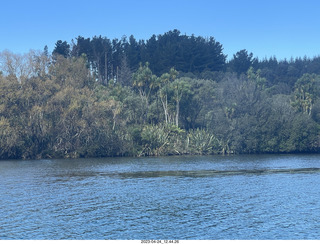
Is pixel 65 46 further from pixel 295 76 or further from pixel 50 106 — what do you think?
pixel 295 76

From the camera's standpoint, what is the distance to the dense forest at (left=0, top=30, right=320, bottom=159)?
256 ft

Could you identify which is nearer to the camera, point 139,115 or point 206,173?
point 206,173

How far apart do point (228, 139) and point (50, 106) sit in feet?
113

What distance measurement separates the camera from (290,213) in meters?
29.5

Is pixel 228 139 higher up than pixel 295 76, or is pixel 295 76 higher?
pixel 295 76

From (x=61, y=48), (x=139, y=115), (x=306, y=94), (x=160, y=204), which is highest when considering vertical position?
(x=61, y=48)

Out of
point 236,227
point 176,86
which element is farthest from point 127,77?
point 236,227

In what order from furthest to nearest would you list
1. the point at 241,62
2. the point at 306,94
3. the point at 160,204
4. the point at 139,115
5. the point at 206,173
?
the point at 241,62 < the point at 306,94 < the point at 139,115 < the point at 206,173 < the point at 160,204

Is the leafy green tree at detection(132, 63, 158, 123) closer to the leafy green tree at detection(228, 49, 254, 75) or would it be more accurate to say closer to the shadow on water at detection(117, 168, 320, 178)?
the shadow on water at detection(117, 168, 320, 178)

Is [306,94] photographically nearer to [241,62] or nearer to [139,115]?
[139,115]

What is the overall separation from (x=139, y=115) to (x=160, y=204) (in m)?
62.5

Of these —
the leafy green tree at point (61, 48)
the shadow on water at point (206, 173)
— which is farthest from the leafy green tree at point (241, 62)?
the shadow on water at point (206, 173)

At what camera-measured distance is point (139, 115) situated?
95.1 m

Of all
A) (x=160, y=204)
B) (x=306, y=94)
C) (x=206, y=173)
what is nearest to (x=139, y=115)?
(x=306, y=94)
